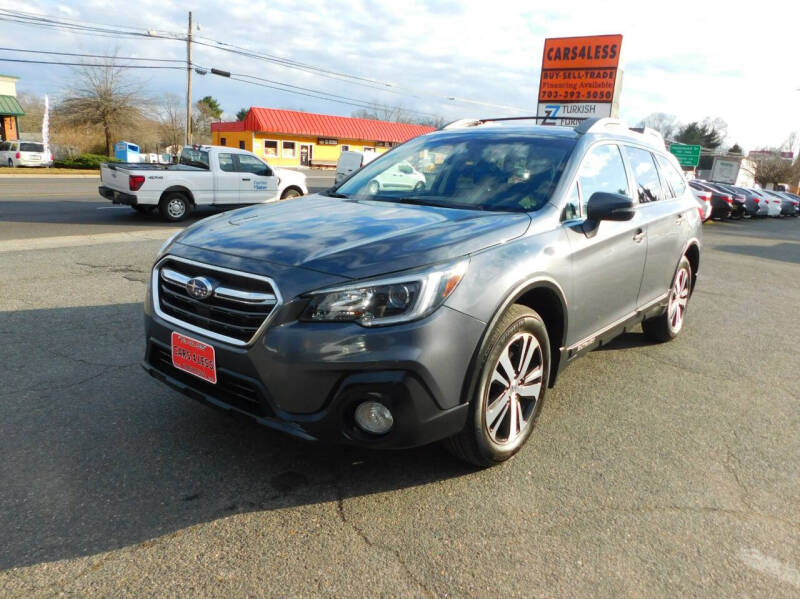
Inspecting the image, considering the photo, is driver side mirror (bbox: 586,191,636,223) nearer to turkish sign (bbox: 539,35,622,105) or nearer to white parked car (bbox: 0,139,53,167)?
turkish sign (bbox: 539,35,622,105)

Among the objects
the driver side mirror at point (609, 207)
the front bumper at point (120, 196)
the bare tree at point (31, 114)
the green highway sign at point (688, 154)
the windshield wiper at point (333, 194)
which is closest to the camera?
the driver side mirror at point (609, 207)

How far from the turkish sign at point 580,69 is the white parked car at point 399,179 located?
21.7 meters

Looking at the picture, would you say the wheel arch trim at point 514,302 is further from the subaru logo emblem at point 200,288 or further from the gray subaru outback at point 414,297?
the subaru logo emblem at point 200,288

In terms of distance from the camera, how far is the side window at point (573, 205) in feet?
11.4

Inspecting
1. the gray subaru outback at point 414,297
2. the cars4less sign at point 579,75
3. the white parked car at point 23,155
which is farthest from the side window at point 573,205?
the white parked car at point 23,155

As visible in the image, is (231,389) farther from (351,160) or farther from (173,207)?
(351,160)

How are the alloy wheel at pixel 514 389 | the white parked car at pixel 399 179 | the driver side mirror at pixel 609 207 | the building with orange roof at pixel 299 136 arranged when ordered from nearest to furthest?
the alloy wheel at pixel 514 389, the driver side mirror at pixel 609 207, the white parked car at pixel 399 179, the building with orange roof at pixel 299 136

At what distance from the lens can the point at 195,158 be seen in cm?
1471

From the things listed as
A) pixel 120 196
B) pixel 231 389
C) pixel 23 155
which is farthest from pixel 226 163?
pixel 23 155

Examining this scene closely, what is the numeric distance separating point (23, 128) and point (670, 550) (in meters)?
77.6

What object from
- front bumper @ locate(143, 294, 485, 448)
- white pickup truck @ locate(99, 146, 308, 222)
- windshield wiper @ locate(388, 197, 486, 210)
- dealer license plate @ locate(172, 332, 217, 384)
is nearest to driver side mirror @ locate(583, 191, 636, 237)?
windshield wiper @ locate(388, 197, 486, 210)

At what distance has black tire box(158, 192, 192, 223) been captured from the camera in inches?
529

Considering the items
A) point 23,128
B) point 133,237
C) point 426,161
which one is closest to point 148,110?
point 23,128

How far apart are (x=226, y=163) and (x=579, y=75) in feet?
52.9
